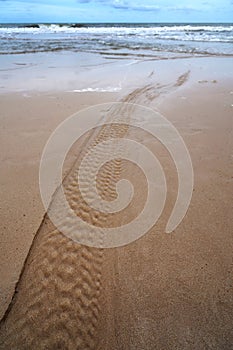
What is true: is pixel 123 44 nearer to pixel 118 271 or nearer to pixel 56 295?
pixel 118 271

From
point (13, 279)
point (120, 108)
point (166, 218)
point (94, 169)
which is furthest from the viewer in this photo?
point (120, 108)

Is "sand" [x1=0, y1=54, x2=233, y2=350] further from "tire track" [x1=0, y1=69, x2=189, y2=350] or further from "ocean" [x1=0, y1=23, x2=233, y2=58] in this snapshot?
"ocean" [x1=0, y1=23, x2=233, y2=58]

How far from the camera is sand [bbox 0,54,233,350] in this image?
1.78 meters

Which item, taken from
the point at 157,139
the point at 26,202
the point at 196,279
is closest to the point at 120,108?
the point at 157,139

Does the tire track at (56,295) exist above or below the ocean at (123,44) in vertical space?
below

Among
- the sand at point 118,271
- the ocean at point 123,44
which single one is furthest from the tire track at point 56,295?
the ocean at point 123,44

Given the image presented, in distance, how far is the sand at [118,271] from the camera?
5.83ft

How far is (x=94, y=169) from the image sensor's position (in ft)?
11.8

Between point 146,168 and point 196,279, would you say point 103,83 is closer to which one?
point 146,168

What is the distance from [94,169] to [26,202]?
3.60ft

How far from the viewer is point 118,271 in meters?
2.21

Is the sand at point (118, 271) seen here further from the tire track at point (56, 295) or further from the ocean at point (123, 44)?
the ocean at point (123, 44)

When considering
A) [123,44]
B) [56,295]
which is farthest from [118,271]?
[123,44]

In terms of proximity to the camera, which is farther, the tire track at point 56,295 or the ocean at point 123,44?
the ocean at point 123,44
